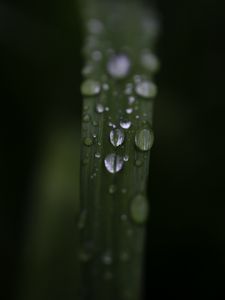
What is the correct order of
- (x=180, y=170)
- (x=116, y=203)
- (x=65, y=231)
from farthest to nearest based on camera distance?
(x=180, y=170) < (x=65, y=231) < (x=116, y=203)

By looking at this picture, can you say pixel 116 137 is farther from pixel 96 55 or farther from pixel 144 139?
pixel 96 55

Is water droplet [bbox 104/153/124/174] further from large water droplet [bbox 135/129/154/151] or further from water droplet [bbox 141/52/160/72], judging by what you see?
water droplet [bbox 141/52/160/72]

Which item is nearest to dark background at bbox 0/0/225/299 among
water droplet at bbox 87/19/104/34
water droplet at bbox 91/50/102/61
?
water droplet at bbox 87/19/104/34

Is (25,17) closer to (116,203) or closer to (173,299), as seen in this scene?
(116,203)

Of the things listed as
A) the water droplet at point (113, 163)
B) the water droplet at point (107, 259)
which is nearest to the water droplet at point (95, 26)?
the water droplet at point (113, 163)

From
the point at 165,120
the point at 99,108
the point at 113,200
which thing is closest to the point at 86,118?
the point at 99,108

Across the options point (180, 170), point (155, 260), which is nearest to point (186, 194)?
point (180, 170)
